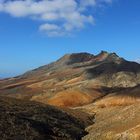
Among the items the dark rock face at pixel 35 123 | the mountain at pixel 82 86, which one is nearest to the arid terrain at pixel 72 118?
the dark rock face at pixel 35 123

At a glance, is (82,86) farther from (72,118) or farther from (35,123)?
(35,123)

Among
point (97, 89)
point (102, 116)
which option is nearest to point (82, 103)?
point (97, 89)

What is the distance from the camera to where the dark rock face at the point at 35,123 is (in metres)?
42.2

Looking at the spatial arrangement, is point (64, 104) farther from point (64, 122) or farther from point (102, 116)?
point (64, 122)

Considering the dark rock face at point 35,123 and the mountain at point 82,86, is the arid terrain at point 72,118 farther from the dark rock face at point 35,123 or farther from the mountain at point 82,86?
Answer: the mountain at point 82,86

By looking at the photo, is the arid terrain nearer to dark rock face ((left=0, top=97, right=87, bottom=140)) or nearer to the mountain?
dark rock face ((left=0, top=97, right=87, bottom=140))

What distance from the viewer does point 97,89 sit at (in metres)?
102

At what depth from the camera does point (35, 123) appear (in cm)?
4731

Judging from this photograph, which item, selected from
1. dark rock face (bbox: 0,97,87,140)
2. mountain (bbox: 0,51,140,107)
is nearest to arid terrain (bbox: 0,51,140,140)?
dark rock face (bbox: 0,97,87,140)

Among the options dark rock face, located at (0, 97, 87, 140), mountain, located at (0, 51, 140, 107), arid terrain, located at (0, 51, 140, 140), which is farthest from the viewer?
mountain, located at (0, 51, 140, 107)

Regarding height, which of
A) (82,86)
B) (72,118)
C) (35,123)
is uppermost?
(82,86)

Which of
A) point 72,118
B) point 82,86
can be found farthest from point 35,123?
point 82,86

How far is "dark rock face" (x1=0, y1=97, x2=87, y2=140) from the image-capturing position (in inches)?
1663

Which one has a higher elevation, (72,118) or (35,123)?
(35,123)
